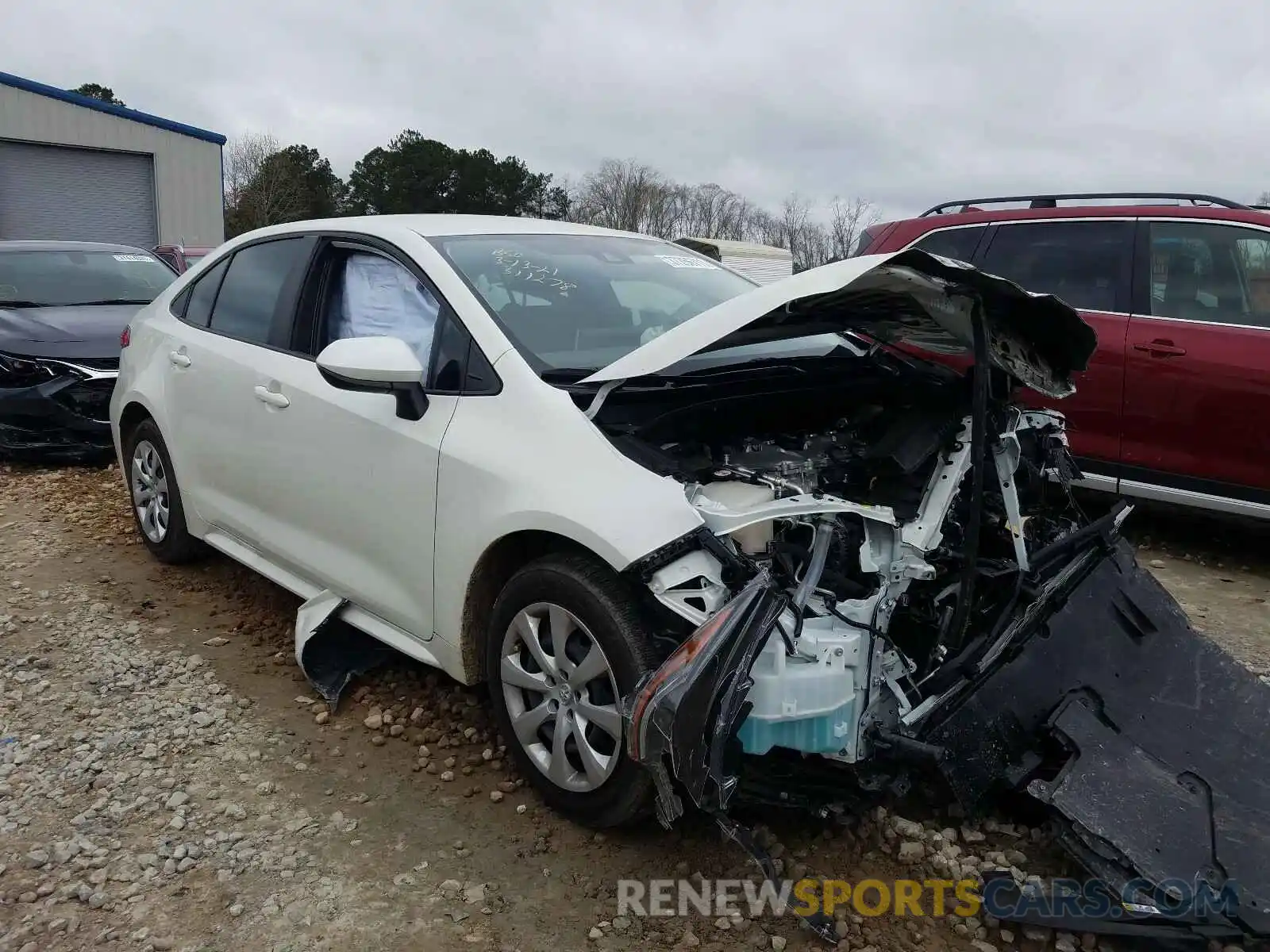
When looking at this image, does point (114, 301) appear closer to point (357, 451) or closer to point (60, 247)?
point (60, 247)

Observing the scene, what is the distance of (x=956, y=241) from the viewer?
5.81 m

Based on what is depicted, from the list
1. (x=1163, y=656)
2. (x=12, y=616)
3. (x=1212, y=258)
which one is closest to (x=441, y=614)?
(x=1163, y=656)

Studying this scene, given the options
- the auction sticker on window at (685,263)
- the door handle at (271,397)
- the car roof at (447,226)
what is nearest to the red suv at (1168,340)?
the auction sticker on window at (685,263)

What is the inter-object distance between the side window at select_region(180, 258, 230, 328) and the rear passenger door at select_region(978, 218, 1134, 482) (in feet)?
11.9

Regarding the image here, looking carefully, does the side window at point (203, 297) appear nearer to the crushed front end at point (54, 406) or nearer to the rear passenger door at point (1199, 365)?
the crushed front end at point (54, 406)

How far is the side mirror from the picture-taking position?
9.37 feet

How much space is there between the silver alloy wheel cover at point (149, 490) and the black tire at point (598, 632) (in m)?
2.55

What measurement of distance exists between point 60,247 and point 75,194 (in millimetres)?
18428

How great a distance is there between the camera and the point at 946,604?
2.74 meters

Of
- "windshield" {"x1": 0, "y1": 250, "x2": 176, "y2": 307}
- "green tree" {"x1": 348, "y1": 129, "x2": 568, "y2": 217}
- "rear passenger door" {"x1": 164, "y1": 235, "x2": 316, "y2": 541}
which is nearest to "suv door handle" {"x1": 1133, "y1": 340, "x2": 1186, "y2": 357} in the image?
"rear passenger door" {"x1": 164, "y1": 235, "x2": 316, "y2": 541}

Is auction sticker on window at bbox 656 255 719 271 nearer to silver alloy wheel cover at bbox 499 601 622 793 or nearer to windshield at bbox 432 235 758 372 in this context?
windshield at bbox 432 235 758 372

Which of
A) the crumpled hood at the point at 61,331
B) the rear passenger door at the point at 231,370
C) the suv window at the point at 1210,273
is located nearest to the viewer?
the rear passenger door at the point at 231,370

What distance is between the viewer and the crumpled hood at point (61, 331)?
663 cm

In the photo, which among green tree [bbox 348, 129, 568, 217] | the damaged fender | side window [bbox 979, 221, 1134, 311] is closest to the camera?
the damaged fender
